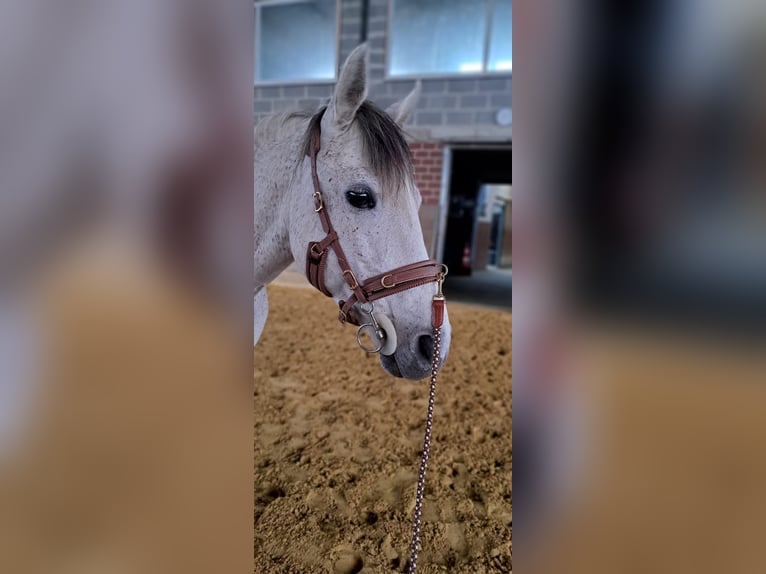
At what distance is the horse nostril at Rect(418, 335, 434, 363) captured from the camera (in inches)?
32.8

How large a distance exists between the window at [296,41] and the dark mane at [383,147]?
79 centimetres

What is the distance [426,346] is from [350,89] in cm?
60

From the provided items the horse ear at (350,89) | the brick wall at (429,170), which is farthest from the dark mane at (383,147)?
the brick wall at (429,170)

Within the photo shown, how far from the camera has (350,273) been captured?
0.85 meters

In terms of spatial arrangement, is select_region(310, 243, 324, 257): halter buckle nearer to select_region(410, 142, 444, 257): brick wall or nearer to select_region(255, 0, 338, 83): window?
select_region(255, 0, 338, 83): window

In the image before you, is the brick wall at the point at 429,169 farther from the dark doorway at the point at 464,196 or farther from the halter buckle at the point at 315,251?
the halter buckle at the point at 315,251


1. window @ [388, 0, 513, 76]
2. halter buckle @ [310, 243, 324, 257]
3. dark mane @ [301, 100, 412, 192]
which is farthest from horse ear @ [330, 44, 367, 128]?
window @ [388, 0, 513, 76]

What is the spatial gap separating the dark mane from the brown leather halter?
12cm

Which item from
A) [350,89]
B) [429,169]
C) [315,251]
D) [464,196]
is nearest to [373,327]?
[315,251]

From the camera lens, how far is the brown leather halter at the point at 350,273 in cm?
81
